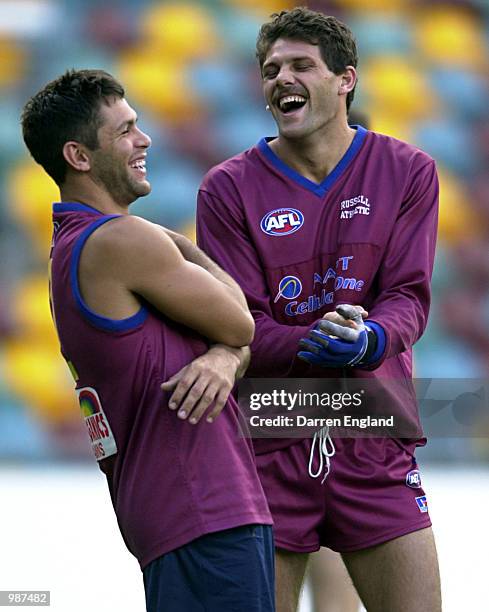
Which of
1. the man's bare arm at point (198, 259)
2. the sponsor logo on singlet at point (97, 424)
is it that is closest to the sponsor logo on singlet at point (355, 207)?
the man's bare arm at point (198, 259)

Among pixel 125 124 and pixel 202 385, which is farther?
pixel 125 124

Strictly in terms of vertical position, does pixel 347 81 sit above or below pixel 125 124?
above

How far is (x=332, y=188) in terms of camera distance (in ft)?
8.21

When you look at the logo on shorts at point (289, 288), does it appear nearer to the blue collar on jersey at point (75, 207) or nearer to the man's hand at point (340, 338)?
the man's hand at point (340, 338)

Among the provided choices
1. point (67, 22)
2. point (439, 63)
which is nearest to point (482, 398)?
point (439, 63)

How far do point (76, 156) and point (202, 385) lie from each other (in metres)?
0.44

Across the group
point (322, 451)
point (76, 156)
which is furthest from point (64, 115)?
point (322, 451)

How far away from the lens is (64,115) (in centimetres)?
216

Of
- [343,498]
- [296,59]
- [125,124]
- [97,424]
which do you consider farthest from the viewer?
[296,59]

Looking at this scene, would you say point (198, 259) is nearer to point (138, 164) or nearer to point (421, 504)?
point (138, 164)

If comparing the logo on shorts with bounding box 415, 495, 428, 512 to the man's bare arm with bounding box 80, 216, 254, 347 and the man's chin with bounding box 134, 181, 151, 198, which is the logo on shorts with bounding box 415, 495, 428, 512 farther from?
the man's chin with bounding box 134, 181, 151, 198

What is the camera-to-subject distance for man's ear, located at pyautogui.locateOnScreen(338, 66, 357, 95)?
100 inches

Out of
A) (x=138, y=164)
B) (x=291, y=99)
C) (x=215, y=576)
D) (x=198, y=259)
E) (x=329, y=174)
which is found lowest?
(x=215, y=576)

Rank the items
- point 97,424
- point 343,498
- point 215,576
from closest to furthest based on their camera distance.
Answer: point 215,576 → point 97,424 → point 343,498
